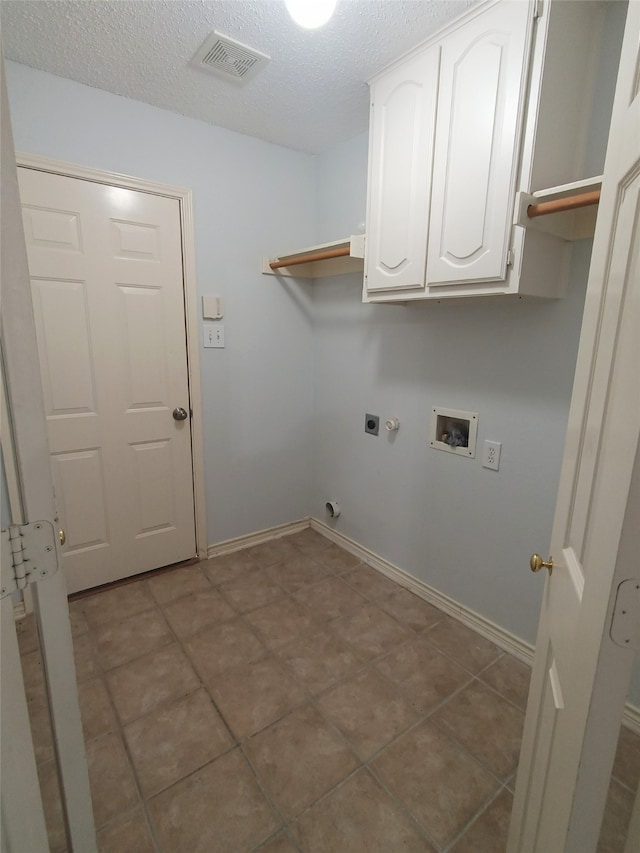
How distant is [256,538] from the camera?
2805 mm

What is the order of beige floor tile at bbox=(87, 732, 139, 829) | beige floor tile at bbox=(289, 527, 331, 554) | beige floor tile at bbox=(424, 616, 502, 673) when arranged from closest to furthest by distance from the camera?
beige floor tile at bbox=(87, 732, 139, 829)
beige floor tile at bbox=(424, 616, 502, 673)
beige floor tile at bbox=(289, 527, 331, 554)

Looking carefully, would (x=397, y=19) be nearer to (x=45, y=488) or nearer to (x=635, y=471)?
(x=635, y=471)

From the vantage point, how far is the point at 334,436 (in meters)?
2.75

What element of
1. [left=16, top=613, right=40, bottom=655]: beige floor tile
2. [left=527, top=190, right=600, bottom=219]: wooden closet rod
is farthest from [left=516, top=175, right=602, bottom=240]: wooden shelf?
[left=16, top=613, right=40, bottom=655]: beige floor tile

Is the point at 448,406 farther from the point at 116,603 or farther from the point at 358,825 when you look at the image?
the point at 116,603

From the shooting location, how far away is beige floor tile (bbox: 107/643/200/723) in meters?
1.58

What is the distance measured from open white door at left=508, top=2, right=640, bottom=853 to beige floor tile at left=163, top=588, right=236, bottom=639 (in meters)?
1.50

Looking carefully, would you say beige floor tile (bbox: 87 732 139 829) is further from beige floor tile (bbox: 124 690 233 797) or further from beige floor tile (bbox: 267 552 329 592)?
beige floor tile (bbox: 267 552 329 592)

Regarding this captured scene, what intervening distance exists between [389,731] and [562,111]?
2.22 metres

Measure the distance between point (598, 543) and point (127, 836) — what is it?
149cm

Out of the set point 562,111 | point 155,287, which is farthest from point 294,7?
point 155,287

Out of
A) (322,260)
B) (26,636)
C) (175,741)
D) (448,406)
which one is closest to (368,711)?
(175,741)

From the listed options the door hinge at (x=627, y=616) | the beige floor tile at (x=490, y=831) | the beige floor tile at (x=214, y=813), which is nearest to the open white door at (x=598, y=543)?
the door hinge at (x=627, y=616)

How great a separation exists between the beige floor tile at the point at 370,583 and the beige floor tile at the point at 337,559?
0.06 metres
